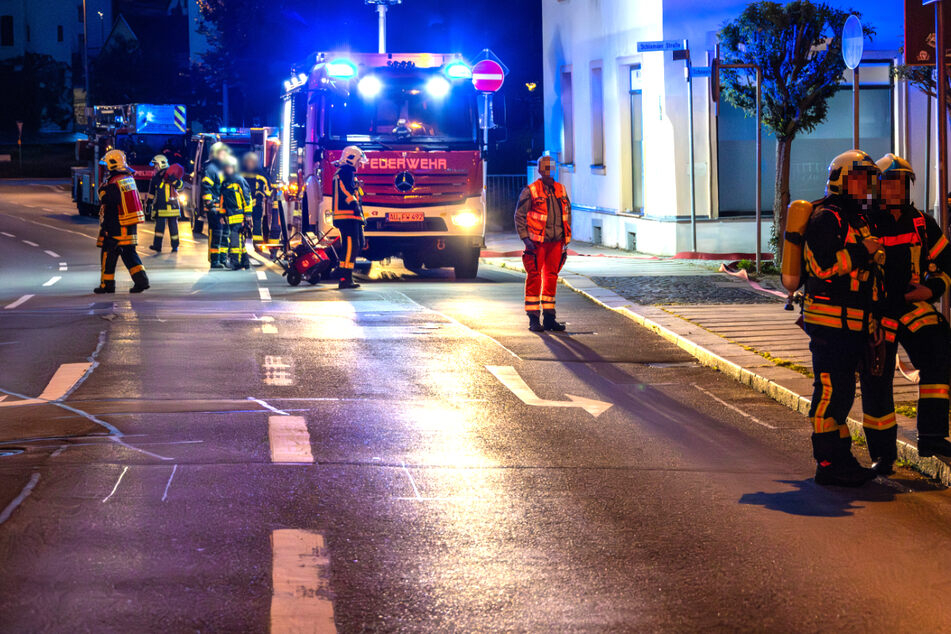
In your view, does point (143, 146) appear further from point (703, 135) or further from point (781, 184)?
point (781, 184)

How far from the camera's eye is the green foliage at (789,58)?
1889 centimetres

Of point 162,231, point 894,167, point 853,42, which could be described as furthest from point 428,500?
point 162,231

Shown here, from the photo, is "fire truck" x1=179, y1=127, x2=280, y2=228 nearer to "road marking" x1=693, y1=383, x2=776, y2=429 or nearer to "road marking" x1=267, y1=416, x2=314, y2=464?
"road marking" x1=693, y1=383, x2=776, y2=429

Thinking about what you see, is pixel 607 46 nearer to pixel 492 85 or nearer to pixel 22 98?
pixel 492 85

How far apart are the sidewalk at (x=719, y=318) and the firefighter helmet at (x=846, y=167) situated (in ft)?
5.02

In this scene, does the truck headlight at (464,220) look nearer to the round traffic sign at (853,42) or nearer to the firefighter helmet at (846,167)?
the round traffic sign at (853,42)

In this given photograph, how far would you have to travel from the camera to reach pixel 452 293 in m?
18.2

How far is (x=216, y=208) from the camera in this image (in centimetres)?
2208

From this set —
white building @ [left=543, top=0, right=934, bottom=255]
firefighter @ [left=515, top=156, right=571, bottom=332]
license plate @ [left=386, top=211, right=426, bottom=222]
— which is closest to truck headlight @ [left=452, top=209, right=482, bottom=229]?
license plate @ [left=386, top=211, right=426, bottom=222]

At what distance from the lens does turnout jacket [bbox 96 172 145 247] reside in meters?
17.7

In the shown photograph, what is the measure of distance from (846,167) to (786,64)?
12471 mm

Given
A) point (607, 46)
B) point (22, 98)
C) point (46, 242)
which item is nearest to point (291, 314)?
point (607, 46)

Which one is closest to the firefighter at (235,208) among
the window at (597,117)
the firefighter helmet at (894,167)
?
the window at (597,117)

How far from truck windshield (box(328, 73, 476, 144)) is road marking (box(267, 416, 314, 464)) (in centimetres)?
1148
